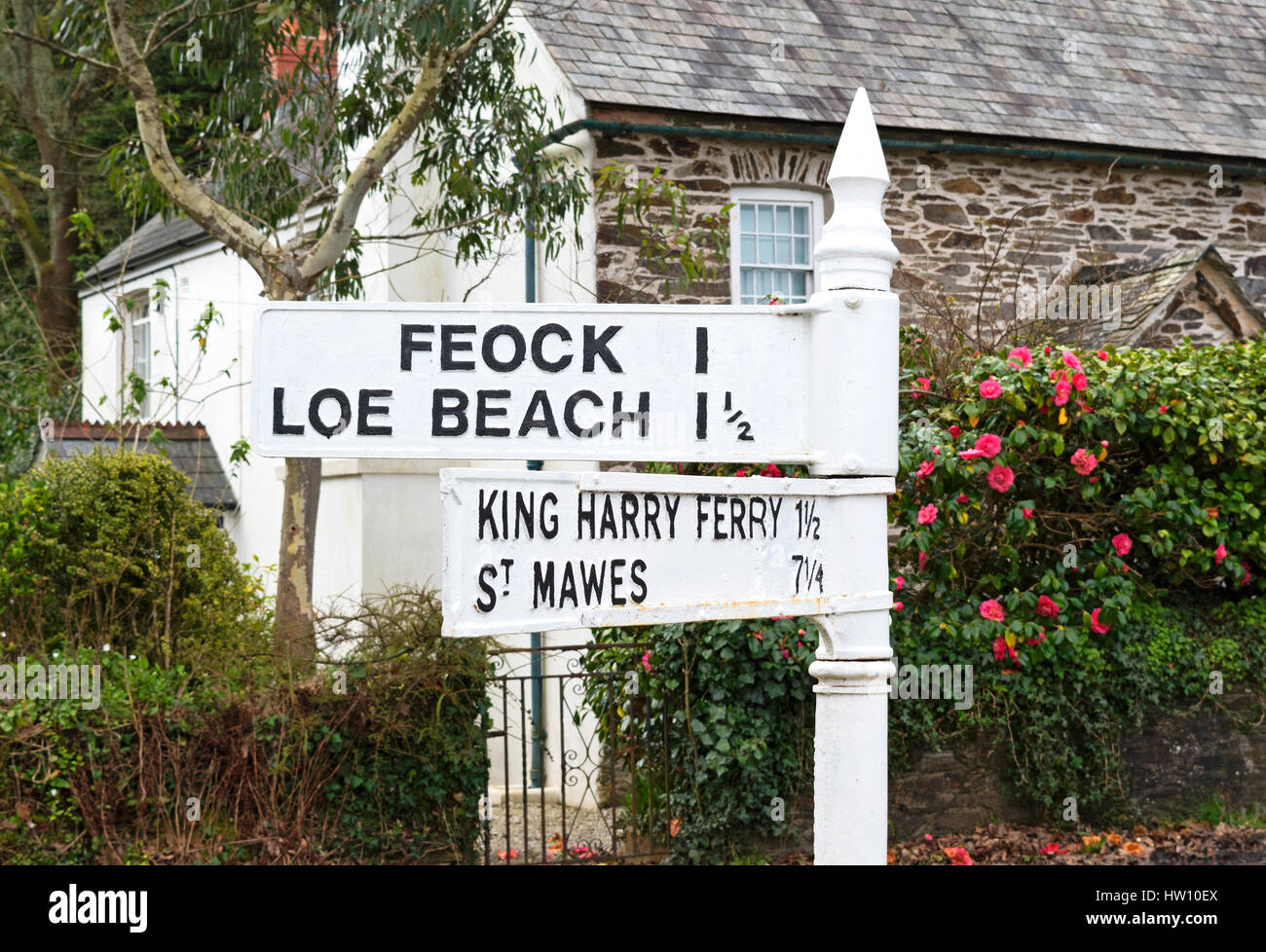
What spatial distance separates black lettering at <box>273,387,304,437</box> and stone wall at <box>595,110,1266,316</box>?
7.89 metres

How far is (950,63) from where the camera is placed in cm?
1264

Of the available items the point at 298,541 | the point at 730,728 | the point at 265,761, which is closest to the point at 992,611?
the point at 730,728

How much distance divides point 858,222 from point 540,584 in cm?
102

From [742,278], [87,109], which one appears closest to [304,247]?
[742,278]

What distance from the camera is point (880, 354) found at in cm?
268

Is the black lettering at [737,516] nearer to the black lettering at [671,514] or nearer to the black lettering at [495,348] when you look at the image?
the black lettering at [671,514]

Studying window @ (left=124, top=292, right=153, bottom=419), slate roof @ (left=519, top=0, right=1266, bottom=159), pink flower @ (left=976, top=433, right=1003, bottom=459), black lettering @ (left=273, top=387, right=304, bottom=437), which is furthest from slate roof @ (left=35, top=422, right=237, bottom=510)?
black lettering @ (left=273, top=387, right=304, bottom=437)

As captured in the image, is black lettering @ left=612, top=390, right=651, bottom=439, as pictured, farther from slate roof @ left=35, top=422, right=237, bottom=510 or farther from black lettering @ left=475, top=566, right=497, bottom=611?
slate roof @ left=35, top=422, right=237, bottom=510

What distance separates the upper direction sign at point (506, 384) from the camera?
8.28 ft

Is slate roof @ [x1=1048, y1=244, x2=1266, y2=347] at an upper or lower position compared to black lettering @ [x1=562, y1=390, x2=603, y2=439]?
upper

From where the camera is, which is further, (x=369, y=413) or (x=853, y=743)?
(x=853, y=743)

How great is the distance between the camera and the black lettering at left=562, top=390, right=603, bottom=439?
2.57 m

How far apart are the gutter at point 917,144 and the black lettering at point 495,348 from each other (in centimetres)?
751

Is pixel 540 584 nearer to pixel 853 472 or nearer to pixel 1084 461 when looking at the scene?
pixel 853 472
